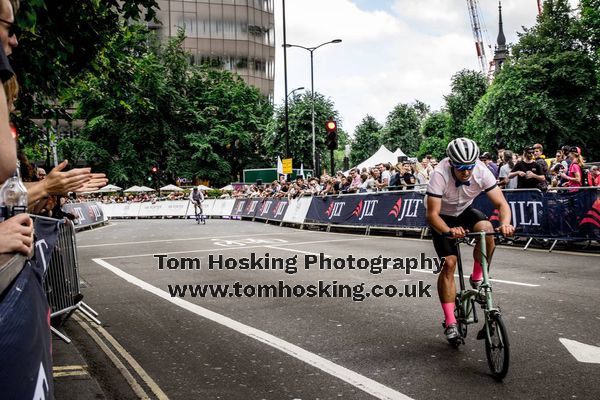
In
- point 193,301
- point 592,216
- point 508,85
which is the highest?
point 508,85

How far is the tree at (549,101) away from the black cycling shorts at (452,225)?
40.8 metres

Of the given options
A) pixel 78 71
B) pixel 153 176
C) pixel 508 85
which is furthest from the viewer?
pixel 153 176

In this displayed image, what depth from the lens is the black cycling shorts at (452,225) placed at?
551 centimetres

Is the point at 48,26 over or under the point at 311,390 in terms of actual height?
over

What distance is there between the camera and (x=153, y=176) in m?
57.4

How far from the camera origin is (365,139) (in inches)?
3536

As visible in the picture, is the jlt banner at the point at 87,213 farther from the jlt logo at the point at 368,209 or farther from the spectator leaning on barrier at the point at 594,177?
the spectator leaning on barrier at the point at 594,177

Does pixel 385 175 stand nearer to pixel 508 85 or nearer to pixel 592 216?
pixel 592 216

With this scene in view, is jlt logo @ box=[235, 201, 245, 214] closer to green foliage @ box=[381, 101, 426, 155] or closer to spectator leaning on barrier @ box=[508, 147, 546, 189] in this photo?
spectator leaning on barrier @ box=[508, 147, 546, 189]

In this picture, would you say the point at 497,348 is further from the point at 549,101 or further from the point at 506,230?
the point at 549,101

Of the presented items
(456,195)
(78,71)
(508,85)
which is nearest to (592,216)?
(456,195)

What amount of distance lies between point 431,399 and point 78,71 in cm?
825

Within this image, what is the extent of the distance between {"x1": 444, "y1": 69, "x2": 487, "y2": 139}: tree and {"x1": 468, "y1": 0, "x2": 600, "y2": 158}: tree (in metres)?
22.0

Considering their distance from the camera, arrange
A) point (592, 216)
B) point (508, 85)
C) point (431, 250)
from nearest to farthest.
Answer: point (592, 216) < point (431, 250) < point (508, 85)
